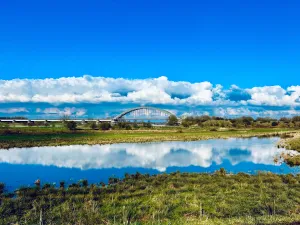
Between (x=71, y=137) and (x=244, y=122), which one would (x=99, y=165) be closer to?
(x=71, y=137)

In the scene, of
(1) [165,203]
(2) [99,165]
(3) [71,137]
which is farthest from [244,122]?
(1) [165,203]

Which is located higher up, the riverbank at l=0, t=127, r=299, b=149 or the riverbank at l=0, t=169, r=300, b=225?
the riverbank at l=0, t=127, r=299, b=149

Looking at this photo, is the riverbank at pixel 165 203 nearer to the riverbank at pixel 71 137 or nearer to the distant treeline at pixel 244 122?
the riverbank at pixel 71 137

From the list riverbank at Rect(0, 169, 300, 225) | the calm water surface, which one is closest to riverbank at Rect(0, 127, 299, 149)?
the calm water surface

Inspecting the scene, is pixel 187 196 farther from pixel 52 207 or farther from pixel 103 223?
pixel 52 207

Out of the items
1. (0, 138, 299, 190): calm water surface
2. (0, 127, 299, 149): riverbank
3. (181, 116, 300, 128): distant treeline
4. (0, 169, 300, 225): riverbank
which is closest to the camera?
(0, 169, 300, 225): riverbank

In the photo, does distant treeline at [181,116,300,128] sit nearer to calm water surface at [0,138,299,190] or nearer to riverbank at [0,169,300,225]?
calm water surface at [0,138,299,190]

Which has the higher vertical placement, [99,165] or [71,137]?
[71,137]

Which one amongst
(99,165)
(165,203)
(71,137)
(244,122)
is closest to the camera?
(165,203)

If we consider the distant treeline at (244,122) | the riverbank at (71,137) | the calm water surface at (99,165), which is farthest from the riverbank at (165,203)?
the distant treeline at (244,122)

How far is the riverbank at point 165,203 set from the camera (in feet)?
34.4

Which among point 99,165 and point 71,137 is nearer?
point 99,165

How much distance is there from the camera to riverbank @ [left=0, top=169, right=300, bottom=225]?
10484 mm

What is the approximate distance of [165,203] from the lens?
492 inches
